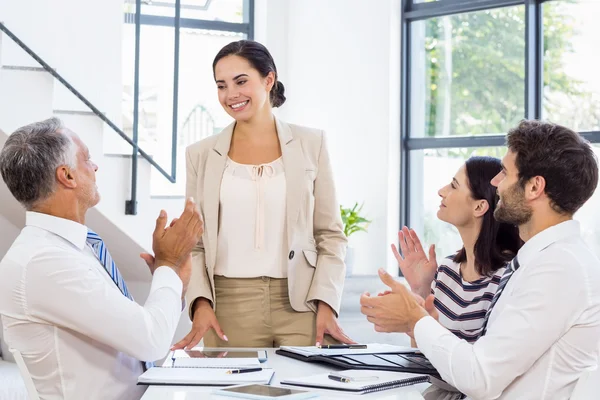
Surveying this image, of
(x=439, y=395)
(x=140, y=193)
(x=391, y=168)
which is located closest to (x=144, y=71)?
(x=140, y=193)

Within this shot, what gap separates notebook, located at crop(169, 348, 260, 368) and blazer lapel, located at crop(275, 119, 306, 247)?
464 mm

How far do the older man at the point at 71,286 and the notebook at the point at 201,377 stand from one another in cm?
5

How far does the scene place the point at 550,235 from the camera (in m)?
1.80

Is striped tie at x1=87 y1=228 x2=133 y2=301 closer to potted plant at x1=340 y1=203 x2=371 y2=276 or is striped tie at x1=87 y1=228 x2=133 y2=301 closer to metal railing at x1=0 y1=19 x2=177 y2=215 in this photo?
metal railing at x1=0 y1=19 x2=177 y2=215

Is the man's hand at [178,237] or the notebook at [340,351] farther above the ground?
the man's hand at [178,237]

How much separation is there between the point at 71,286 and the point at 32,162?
340mm

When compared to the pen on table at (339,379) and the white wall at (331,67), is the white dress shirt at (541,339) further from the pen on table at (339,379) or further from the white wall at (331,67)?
the white wall at (331,67)

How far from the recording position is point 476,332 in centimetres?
218

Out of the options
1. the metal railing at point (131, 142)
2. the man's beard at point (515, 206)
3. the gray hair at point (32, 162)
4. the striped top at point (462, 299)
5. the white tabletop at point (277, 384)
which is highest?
the metal railing at point (131, 142)

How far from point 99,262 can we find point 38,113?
2.31 meters

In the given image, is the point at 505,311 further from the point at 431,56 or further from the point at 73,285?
the point at 431,56

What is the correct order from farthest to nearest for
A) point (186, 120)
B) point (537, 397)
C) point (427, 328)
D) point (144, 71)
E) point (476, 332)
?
point (186, 120) → point (144, 71) → point (476, 332) → point (427, 328) → point (537, 397)

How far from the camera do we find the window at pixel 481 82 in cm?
468

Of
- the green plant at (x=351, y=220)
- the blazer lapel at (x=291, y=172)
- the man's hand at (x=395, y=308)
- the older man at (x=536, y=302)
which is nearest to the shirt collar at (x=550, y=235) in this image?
the older man at (x=536, y=302)
